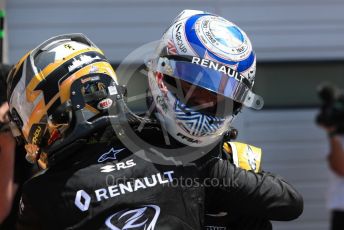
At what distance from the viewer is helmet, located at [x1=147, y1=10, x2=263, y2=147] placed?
6.37ft

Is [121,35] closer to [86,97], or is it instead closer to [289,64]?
[289,64]

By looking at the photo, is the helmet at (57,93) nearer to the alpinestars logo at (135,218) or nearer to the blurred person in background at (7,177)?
the alpinestars logo at (135,218)

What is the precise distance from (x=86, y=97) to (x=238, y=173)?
483mm

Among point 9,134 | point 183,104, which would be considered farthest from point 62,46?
point 9,134

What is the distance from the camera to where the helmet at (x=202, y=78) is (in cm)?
194

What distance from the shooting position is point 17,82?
218 centimetres

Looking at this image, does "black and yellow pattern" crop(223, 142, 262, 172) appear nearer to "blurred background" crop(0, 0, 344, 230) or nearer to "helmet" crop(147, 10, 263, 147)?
"helmet" crop(147, 10, 263, 147)

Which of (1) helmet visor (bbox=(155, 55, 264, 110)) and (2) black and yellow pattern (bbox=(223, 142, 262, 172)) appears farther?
(2) black and yellow pattern (bbox=(223, 142, 262, 172))

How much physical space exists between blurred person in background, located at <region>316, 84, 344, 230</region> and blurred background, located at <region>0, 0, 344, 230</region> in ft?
1.10

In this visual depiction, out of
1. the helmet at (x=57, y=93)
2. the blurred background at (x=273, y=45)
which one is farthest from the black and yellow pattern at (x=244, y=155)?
the blurred background at (x=273, y=45)

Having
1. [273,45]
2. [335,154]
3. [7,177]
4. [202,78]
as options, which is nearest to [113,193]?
[202,78]

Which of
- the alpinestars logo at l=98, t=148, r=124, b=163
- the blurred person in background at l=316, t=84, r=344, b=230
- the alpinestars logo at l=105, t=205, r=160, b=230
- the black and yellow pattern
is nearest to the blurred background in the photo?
the blurred person in background at l=316, t=84, r=344, b=230

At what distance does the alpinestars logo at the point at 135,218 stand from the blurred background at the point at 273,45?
357 cm

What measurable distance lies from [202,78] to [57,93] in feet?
1.45
